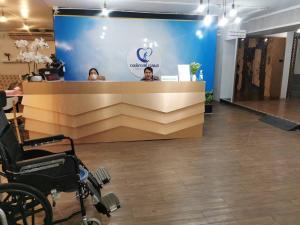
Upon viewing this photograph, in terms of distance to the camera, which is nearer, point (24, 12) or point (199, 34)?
point (24, 12)

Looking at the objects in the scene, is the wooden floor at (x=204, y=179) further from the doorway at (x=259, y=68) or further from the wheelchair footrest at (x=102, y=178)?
the doorway at (x=259, y=68)

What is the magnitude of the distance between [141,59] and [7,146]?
5.10 metres

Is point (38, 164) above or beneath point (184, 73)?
beneath

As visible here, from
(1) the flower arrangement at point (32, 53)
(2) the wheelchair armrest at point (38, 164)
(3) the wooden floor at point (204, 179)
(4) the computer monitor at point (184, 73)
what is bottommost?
(3) the wooden floor at point (204, 179)

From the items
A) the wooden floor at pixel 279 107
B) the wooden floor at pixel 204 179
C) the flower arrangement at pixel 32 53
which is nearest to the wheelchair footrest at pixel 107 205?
the wooden floor at pixel 204 179

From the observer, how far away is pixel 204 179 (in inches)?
114

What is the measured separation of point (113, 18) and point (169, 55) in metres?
1.74

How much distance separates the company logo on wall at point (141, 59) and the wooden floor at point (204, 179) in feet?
9.68

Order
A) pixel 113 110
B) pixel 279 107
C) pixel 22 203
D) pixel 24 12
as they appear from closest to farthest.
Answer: pixel 22 203
pixel 113 110
pixel 24 12
pixel 279 107

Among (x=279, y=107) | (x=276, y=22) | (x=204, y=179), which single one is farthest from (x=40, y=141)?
(x=279, y=107)

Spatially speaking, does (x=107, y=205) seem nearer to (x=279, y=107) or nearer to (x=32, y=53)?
(x=32, y=53)

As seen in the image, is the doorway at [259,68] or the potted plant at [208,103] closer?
the potted plant at [208,103]

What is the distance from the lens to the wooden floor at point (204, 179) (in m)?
2.21

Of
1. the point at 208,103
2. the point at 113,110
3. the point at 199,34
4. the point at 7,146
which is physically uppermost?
the point at 199,34
